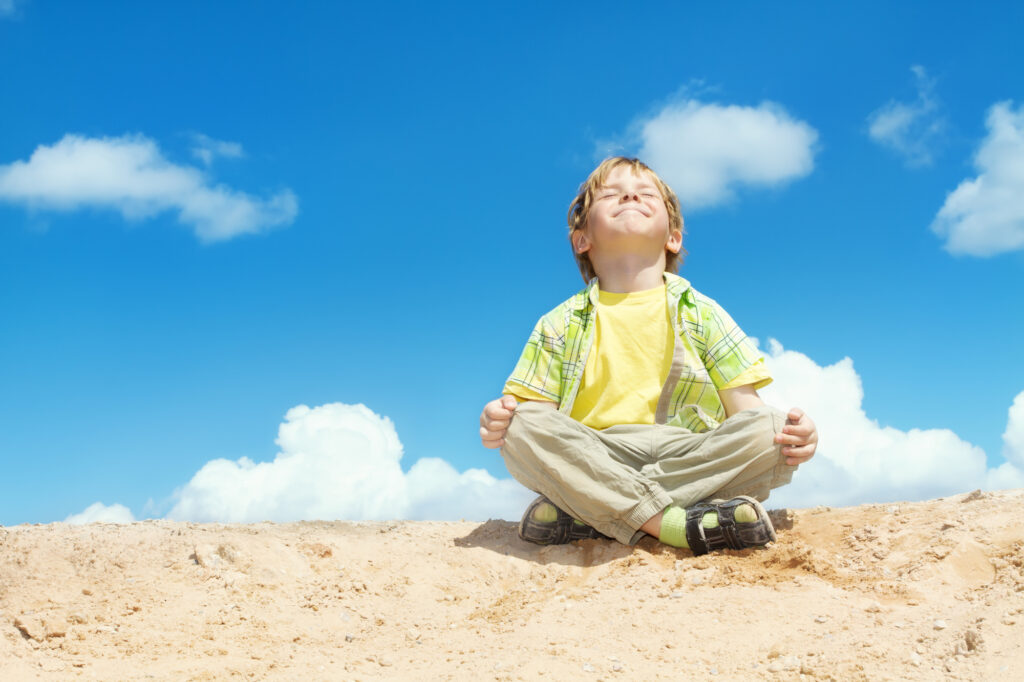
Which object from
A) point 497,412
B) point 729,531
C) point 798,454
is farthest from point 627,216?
point 729,531

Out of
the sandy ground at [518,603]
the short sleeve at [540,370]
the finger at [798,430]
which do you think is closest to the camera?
the sandy ground at [518,603]

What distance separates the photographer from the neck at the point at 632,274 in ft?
16.0

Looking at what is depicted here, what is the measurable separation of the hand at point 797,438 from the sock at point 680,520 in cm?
37

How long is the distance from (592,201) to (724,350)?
117 cm

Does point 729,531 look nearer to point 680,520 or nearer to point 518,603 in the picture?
point 680,520

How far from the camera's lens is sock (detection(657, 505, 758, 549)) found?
4.13 meters

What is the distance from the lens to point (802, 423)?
426 centimetres

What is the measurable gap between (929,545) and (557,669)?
6.52 feet

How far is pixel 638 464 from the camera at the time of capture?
4.41m

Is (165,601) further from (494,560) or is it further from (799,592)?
(799,592)

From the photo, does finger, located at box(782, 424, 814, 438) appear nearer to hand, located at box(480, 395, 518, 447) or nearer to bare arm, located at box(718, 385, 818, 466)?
bare arm, located at box(718, 385, 818, 466)

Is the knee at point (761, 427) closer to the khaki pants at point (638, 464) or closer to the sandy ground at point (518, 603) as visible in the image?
the khaki pants at point (638, 464)

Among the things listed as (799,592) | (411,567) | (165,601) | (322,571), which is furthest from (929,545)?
(165,601)

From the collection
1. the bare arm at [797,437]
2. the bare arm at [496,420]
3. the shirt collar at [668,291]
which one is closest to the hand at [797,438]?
the bare arm at [797,437]
